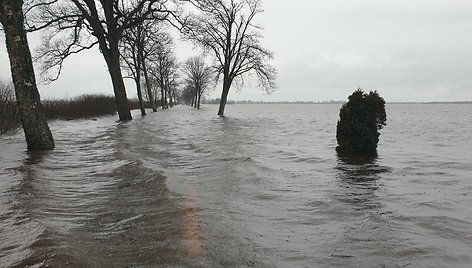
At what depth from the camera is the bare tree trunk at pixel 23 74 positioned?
29.7 ft

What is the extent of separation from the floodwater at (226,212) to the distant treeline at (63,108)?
5699 millimetres

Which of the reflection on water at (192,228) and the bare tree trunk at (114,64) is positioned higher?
the bare tree trunk at (114,64)

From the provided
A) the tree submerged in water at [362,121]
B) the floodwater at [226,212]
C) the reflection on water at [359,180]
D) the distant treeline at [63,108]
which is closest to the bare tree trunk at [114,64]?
the distant treeline at [63,108]

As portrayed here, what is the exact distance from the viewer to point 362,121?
11.1m

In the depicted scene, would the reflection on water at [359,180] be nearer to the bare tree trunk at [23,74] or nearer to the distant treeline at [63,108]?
the bare tree trunk at [23,74]

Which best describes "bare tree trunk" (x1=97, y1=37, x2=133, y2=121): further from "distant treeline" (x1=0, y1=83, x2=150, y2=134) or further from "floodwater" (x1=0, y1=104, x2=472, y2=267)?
"floodwater" (x1=0, y1=104, x2=472, y2=267)

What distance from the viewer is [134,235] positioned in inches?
154

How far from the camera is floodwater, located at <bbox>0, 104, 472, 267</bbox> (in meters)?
3.49

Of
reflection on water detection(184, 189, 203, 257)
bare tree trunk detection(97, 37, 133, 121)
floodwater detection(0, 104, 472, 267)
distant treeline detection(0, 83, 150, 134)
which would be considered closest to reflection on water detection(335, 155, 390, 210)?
floodwater detection(0, 104, 472, 267)

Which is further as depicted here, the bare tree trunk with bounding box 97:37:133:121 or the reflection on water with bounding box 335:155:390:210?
the bare tree trunk with bounding box 97:37:133:121

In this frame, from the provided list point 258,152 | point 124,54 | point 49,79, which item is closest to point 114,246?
point 258,152

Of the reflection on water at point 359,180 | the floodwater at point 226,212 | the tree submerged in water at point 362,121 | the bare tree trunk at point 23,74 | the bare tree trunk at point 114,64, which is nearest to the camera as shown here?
the floodwater at point 226,212

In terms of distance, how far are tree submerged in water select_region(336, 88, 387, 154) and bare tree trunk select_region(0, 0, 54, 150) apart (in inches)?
351

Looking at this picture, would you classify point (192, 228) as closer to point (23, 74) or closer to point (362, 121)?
point (23, 74)
